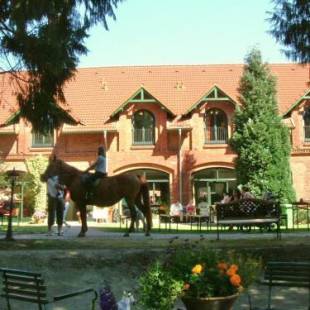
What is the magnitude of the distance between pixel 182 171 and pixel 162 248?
19.5 m

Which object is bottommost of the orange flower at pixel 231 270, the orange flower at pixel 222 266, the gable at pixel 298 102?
the orange flower at pixel 231 270

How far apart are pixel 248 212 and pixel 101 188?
3580 mm

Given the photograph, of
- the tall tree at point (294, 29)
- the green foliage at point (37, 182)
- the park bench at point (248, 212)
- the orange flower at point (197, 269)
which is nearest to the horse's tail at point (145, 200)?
the park bench at point (248, 212)

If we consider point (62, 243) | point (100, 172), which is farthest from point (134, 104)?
point (62, 243)

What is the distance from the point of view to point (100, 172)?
45.4 ft

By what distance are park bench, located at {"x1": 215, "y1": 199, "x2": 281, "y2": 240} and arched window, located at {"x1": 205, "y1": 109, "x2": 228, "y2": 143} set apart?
56.4ft

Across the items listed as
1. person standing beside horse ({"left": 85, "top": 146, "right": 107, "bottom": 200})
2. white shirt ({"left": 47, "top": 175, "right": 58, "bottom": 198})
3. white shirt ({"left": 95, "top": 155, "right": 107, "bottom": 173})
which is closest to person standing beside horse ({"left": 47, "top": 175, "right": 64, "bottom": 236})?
white shirt ({"left": 47, "top": 175, "right": 58, "bottom": 198})

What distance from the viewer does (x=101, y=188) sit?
14102 millimetres

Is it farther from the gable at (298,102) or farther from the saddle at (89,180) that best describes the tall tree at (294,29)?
the gable at (298,102)

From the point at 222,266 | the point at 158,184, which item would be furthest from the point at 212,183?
the point at 222,266

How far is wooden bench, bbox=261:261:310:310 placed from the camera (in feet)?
22.1

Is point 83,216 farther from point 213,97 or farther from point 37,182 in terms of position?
point 213,97

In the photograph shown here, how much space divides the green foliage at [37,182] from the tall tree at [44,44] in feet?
58.6

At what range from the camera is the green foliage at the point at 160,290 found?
568 centimetres
